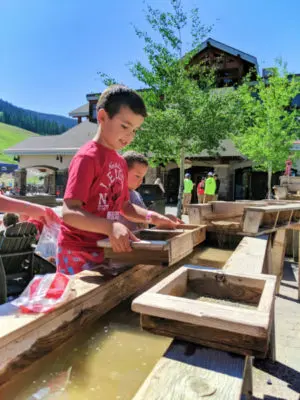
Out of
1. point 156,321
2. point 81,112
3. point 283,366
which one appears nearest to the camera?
point 156,321

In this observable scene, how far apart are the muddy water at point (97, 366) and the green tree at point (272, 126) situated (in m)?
14.3

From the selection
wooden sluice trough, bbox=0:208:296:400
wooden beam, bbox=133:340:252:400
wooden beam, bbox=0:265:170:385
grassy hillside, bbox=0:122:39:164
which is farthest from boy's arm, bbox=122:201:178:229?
grassy hillside, bbox=0:122:39:164

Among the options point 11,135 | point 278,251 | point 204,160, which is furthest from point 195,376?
point 11,135

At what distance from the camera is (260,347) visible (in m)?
0.93

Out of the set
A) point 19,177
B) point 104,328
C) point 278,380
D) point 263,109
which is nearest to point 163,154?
point 263,109

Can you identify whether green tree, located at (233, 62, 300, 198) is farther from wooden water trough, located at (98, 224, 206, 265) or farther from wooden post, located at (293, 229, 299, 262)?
wooden water trough, located at (98, 224, 206, 265)

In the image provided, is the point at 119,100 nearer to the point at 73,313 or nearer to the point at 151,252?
the point at 151,252

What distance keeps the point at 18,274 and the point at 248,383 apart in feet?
10.7

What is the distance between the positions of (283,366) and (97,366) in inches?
98.9

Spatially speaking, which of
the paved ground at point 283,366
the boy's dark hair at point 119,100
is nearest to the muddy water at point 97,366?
the boy's dark hair at point 119,100

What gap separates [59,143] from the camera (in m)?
23.0

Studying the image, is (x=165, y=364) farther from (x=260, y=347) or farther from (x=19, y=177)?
(x=19, y=177)

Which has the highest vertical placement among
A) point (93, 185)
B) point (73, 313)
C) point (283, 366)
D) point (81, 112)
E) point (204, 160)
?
point (81, 112)

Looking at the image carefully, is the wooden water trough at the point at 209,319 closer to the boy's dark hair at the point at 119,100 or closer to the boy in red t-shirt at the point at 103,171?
the boy in red t-shirt at the point at 103,171
